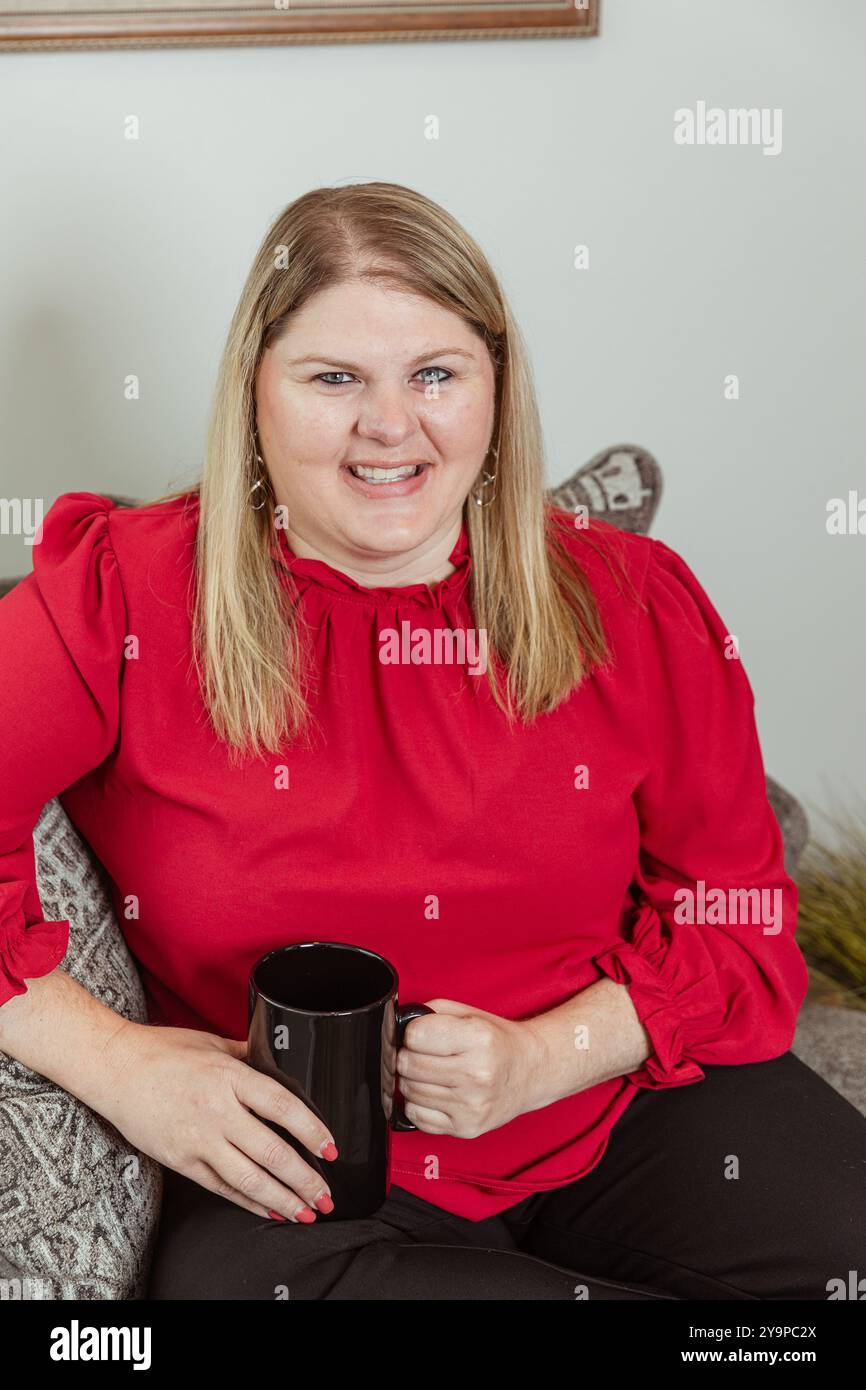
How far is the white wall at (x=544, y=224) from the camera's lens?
1704 millimetres

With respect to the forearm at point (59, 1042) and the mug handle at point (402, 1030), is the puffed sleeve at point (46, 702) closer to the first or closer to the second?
the forearm at point (59, 1042)

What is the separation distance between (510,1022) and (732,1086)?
26cm

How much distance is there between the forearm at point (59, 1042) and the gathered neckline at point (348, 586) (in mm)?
440

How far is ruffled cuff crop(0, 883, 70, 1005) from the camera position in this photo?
1.11m

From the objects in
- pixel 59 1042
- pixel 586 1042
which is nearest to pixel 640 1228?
pixel 586 1042

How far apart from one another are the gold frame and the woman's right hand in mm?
1206

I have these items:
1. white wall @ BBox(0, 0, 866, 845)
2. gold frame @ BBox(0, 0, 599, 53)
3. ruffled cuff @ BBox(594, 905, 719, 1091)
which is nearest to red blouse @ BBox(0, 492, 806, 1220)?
ruffled cuff @ BBox(594, 905, 719, 1091)

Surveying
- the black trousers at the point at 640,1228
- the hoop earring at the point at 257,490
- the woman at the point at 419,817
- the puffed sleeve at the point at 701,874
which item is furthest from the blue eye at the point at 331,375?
the black trousers at the point at 640,1228

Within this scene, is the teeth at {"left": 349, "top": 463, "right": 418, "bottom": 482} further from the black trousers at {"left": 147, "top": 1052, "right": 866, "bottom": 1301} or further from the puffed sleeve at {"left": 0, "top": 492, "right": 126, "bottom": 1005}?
the black trousers at {"left": 147, "top": 1052, "right": 866, "bottom": 1301}

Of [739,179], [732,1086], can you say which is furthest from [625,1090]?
[739,179]

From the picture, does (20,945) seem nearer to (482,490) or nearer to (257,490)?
(257,490)

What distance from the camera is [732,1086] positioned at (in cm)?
130

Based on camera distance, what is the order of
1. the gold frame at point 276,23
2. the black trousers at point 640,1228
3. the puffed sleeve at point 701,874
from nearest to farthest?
1. the black trousers at point 640,1228
2. the puffed sleeve at point 701,874
3. the gold frame at point 276,23

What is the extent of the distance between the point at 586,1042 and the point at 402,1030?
0.74ft
